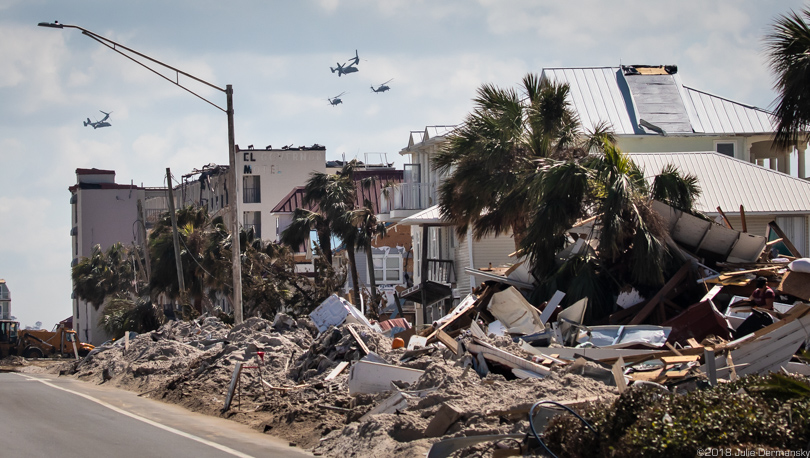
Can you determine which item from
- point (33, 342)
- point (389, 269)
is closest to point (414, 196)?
point (389, 269)

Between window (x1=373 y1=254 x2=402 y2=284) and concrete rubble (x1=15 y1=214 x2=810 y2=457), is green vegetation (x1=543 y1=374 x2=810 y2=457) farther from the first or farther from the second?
window (x1=373 y1=254 x2=402 y2=284)

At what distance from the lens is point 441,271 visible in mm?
34000

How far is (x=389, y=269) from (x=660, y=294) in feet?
96.2

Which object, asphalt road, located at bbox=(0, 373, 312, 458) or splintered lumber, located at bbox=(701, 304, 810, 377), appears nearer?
asphalt road, located at bbox=(0, 373, 312, 458)

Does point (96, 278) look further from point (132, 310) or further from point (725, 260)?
point (725, 260)

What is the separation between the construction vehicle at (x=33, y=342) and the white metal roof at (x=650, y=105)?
3536 centimetres

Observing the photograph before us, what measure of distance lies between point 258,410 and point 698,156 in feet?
61.5

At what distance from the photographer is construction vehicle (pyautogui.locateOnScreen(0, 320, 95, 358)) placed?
54719mm

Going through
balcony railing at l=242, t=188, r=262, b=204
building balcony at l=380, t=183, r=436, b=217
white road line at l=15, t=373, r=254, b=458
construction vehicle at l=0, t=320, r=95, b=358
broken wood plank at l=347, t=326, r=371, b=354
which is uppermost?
balcony railing at l=242, t=188, r=262, b=204

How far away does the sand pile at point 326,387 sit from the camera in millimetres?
10500

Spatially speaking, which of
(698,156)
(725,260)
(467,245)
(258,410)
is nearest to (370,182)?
(467,245)

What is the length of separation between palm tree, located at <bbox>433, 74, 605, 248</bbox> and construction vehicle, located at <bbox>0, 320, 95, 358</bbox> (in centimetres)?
3862

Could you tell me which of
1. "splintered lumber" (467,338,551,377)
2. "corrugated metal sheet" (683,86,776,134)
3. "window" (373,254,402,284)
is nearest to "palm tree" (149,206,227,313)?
"window" (373,254,402,284)

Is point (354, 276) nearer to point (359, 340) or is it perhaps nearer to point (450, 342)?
point (359, 340)
